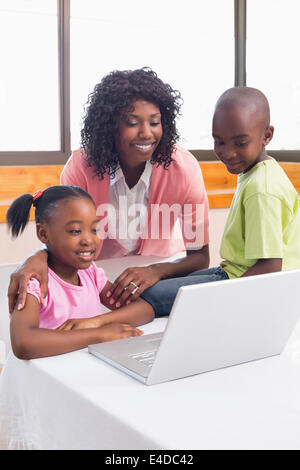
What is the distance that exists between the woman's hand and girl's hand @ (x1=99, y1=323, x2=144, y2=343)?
15 centimetres

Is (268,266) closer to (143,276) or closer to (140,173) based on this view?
(143,276)

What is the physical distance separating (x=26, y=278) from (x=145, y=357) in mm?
302

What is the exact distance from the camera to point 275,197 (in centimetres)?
119

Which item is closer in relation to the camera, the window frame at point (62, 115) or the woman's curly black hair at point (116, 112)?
the woman's curly black hair at point (116, 112)

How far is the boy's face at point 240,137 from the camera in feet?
4.24

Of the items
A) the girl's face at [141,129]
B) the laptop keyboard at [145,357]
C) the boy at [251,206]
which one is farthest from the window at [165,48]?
the laptop keyboard at [145,357]

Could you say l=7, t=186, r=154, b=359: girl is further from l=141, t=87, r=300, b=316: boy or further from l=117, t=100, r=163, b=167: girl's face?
l=117, t=100, r=163, b=167: girl's face

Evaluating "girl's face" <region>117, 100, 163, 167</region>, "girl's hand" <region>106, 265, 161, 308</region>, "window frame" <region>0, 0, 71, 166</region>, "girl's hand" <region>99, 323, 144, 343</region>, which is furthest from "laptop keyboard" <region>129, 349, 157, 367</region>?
"window frame" <region>0, 0, 71, 166</region>

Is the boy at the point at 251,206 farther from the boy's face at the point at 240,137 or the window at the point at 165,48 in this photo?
the window at the point at 165,48

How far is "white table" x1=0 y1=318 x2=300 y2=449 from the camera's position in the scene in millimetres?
639

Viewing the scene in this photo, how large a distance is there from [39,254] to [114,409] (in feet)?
1.71
